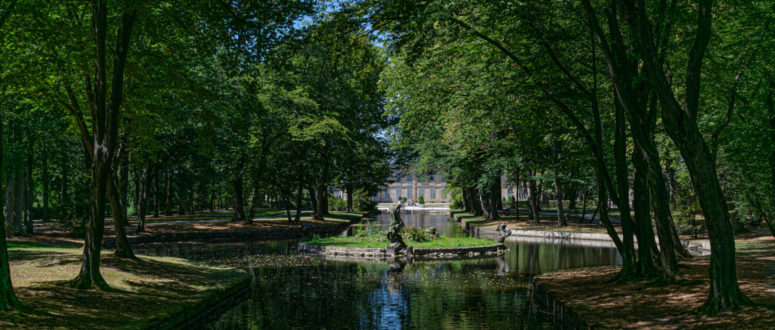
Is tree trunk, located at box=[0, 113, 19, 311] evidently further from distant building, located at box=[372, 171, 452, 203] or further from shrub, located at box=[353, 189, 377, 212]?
distant building, located at box=[372, 171, 452, 203]

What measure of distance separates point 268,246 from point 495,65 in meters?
16.3

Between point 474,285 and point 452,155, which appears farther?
point 452,155

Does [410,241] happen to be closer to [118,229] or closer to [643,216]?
[118,229]

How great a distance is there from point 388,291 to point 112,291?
6250 millimetres

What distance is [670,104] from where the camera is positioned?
25.4 feet

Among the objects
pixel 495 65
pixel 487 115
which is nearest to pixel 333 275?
pixel 487 115

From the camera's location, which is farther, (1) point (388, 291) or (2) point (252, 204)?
(2) point (252, 204)

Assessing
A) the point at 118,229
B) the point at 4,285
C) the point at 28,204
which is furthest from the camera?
the point at 28,204

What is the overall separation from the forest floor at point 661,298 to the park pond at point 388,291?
928 mm

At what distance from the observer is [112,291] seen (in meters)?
10.4

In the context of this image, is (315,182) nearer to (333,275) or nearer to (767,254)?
(333,275)

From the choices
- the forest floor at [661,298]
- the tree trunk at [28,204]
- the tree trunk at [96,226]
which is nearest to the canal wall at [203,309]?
the tree trunk at [96,226]

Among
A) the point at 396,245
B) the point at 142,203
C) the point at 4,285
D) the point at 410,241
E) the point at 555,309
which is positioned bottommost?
the point at 555,309

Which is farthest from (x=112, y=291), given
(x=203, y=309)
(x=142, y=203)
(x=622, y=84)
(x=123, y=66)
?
(x=142, y=203)
